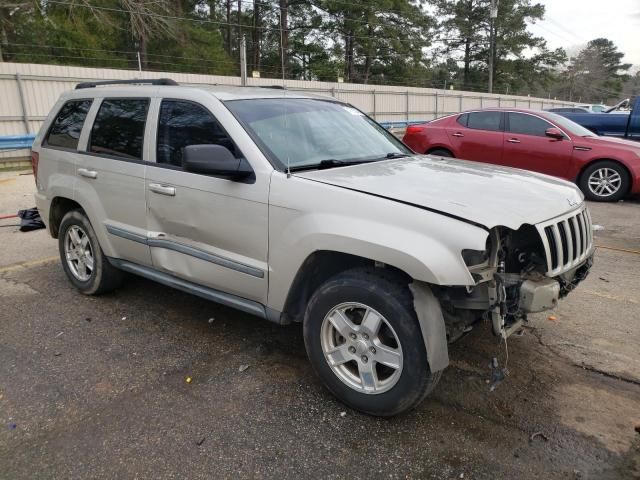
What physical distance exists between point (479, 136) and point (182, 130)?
7.34 metres

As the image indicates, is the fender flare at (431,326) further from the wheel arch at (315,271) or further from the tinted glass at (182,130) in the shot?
the tinted glass at (182,130)

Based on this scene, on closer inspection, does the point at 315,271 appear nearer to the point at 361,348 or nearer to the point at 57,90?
the point at 361,348

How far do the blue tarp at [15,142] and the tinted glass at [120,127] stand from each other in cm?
1180

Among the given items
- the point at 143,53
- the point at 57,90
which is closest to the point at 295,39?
the point at 143,53

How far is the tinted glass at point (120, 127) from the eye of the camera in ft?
13.1

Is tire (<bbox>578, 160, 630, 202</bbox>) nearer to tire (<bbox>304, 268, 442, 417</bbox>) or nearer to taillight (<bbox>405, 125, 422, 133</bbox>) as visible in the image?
taillight (<bbox>405, 125, 422, 133</bbox>)

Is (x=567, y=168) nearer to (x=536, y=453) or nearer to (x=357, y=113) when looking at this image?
(x=357, y=113)

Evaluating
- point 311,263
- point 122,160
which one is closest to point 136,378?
point 311,263

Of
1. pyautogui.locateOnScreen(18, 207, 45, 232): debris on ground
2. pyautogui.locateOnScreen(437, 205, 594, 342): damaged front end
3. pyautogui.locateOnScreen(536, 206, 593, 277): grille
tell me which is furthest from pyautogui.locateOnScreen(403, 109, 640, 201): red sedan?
pyautogui.locateOnScreen(18, 207, 45, 232): debris on ground

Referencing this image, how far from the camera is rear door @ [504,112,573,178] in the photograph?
908cm

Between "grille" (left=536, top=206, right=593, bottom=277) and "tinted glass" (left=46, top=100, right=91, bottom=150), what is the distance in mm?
3830

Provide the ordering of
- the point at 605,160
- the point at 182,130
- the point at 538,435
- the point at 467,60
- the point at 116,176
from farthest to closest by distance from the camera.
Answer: the point at 467,60 → the point at 605,160 → the point at 116,176 → the point at 182,130 → the point at 538,435

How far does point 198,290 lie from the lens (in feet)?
12.0

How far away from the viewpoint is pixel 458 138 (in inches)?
392
